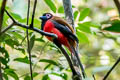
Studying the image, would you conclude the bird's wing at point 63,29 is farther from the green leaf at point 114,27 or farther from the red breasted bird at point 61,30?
the green leaf at point 114,27

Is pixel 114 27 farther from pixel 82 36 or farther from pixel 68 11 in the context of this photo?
pixel 82 36

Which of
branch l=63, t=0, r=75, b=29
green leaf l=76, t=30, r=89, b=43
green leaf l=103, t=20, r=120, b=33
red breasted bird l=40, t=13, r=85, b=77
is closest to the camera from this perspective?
green leaf l=103, t=20, r=120, b=33

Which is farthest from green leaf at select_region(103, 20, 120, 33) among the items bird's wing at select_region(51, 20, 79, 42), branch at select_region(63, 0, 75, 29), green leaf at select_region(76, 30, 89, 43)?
bird's wing at select_region(51, 20, 79, 42)

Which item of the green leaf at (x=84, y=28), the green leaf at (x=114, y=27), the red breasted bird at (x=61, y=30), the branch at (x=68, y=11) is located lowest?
the red breasted bird at (x=61, y=30)

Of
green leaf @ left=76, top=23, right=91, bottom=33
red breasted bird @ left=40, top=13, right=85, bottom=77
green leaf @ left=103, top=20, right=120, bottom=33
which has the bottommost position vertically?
red breasted bird @ left=40, top=13, right=85, bottom=77

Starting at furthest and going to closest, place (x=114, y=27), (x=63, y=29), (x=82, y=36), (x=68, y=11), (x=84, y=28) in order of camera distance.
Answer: (x=63, y=29)
(x=82, y=36)
(x=84, y=28)
(x=68, y=11)
(x=114, y=27)

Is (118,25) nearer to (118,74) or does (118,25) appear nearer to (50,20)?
(50,20)

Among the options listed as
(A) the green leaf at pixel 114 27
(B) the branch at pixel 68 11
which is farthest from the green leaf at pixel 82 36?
(A) the green leaf at pixel 114 27

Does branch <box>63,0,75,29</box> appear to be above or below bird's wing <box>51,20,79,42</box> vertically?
above

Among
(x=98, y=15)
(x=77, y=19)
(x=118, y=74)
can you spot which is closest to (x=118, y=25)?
(x=77, y=19)

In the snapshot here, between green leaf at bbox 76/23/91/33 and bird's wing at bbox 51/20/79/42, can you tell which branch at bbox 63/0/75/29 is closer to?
green leaf at bbox 76/23/91/33

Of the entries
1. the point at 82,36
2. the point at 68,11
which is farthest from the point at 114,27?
the point at 82,36

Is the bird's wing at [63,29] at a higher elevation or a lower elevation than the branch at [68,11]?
lower

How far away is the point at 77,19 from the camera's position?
A: 2.05 meters
